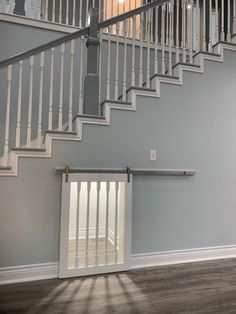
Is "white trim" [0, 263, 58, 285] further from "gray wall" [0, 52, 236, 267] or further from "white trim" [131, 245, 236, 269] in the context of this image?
"white trim" [131, 245, 236, 269]

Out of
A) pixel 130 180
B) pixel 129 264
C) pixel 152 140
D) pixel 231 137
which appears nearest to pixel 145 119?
pixel 152 140

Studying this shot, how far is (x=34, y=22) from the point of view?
135 inches

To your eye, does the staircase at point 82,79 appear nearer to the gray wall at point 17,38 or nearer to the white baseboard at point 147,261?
the gray wall at point 17,38

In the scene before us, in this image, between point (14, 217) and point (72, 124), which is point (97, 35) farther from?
point (14, 217)

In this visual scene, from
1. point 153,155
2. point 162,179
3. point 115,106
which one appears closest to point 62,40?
point 115,106

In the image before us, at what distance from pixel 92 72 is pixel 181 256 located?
2205mm

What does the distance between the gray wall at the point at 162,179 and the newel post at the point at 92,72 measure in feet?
0.73

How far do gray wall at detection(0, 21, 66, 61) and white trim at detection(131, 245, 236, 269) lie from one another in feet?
9.20

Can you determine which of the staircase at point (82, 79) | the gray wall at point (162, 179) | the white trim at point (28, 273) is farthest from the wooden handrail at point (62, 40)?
the white trim at point (28, 273)

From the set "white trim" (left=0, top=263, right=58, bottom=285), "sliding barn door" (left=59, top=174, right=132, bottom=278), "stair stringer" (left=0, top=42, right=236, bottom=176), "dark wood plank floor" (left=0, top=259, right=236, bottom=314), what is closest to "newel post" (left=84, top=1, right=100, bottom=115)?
"stair stringer" (left=0, top=42, right=236, bottom=176)

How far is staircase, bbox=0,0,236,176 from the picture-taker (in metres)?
2.54

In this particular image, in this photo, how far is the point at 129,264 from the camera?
2.76m

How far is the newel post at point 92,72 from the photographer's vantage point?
2.71 meters

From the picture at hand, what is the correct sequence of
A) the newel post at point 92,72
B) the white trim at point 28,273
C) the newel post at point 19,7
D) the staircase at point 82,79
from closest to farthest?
1. the white trim at point 28,273
2. the staircase at point 82,79
3. the newel post at point 92,72
4. the newel post at point 19,7
